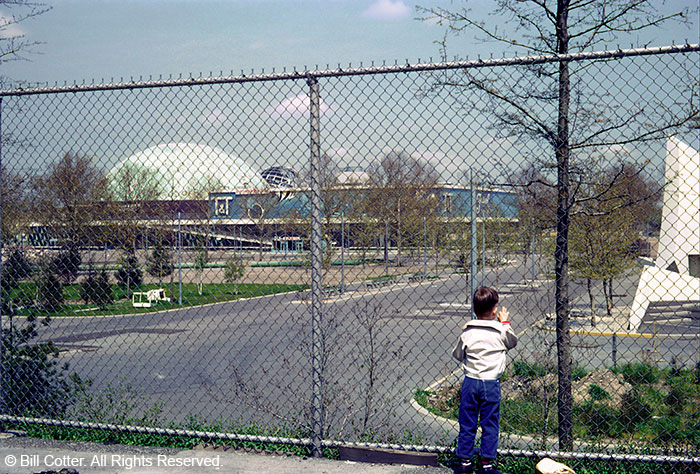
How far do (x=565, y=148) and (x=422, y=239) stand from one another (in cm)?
2176

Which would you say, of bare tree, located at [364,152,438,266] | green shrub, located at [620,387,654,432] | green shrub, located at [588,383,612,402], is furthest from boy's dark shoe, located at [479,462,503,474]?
green shrub, located at [588,383,612,402]

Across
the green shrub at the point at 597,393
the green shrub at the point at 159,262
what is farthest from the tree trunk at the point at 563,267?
the green shrub at the point at 159,262

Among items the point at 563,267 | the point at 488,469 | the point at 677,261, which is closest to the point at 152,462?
the point at 488,469

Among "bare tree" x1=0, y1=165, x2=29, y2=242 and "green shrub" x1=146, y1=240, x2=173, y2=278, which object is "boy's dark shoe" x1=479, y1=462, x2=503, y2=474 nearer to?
"bare tree" x1=0, y1=165, x2=29, y2=242

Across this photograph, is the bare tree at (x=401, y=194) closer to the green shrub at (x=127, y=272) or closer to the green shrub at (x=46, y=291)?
the green shrub at (x=46, y=291)

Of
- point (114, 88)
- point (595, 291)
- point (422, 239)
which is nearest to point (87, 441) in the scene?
point (114, 88)

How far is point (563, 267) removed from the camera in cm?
436

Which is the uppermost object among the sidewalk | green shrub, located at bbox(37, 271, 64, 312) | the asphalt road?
green shrub, located at bbox(37, 271, 64, 312)

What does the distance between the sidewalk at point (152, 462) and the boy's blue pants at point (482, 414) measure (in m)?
0.42

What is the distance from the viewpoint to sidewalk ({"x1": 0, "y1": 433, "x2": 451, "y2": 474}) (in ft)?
13.7

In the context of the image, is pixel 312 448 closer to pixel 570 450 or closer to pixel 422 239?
pixel 570 450

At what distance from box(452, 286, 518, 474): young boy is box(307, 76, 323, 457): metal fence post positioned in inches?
37.8

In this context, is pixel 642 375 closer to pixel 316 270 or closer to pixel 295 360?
pixel 316 270

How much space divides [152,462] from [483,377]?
235 centimetres
